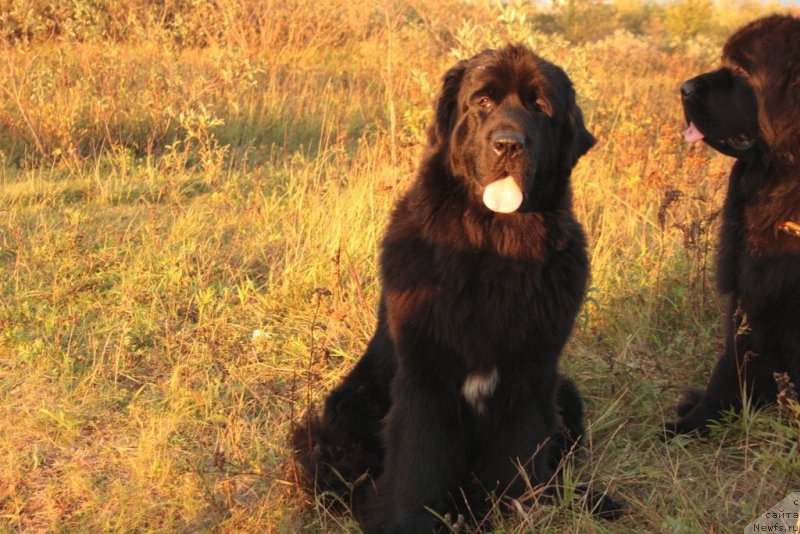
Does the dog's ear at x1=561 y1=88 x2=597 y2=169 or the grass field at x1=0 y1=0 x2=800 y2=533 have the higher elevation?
the dog's ear at x1=561 y1=88 x2=597 y2=169

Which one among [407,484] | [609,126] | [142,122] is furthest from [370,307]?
[609,126]

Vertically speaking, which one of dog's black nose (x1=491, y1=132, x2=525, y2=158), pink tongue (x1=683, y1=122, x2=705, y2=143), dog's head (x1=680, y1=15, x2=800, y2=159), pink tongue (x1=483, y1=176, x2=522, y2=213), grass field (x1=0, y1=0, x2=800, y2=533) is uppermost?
dog's head (x1=680, y1=15, x2=800, y2=159)

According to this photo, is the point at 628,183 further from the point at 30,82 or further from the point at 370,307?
the point at 30,82

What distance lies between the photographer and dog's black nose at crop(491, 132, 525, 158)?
7.43 feet

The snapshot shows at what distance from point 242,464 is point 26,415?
93 cm

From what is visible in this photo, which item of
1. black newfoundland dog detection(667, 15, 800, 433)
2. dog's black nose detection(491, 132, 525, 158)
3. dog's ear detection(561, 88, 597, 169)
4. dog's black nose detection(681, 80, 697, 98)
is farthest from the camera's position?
dog's black nose detection(681, 80, 697, 98)

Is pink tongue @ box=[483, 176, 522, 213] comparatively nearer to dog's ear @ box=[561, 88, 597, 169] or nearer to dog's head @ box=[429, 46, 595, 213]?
dog's head @ box=[429, 46, 595, 213]

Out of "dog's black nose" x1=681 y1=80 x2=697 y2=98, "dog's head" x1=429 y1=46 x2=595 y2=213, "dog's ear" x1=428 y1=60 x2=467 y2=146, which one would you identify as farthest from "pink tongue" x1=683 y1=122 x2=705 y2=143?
"dog's ear" x1=428 y1=60 x2=467 y2=146

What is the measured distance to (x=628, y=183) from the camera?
5.34m

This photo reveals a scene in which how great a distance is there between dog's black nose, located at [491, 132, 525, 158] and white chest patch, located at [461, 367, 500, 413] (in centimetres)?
64

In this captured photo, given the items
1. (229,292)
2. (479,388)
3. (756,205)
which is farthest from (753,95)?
(229,292)

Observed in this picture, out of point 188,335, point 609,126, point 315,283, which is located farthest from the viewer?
point 609,126

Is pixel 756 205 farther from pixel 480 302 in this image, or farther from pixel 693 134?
pixel 480 302

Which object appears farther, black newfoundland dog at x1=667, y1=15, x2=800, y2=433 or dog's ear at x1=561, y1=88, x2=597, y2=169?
black newfoundland dog at x1=667, y1=15, x2=800, y2=433
